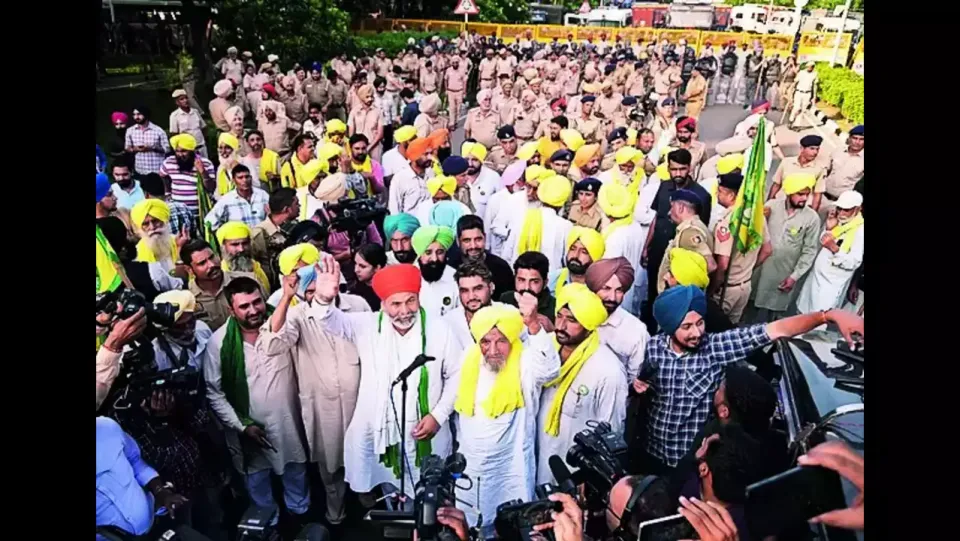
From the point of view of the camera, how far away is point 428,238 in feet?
10.00

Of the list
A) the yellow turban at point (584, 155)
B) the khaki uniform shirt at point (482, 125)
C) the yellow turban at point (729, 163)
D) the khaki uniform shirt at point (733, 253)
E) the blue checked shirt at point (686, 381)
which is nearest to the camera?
the blue checked shirt at point (686, 381)

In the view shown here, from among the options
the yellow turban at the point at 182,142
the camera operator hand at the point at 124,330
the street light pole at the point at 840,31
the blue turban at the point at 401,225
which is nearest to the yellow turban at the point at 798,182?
the street light pole at the point at 840,31

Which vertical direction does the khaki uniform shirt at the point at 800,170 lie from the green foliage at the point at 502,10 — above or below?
below

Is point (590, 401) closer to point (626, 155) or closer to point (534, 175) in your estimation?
point (534, 175)

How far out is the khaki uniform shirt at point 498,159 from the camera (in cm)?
539

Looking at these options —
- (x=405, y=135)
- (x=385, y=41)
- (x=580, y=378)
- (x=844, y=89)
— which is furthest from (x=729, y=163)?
(x=385, y=41)

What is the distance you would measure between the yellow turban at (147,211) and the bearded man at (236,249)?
469 mm

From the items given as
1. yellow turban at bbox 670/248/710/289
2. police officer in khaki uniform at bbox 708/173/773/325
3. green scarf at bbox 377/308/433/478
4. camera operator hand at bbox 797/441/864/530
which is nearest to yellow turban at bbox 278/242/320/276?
green scarf at bbox 377/308/433/478

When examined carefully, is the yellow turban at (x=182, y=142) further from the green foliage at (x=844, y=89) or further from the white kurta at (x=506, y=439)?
the green foliage at (x=844, y=89)

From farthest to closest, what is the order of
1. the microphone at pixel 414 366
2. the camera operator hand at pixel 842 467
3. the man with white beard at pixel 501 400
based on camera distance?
the microphone at pixel 414 366, the man with white beard at pixel 501 400, the camera operator hand at pixel 842 467

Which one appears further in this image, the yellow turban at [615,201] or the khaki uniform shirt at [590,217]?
the khaki uniform shirt at [590,217]

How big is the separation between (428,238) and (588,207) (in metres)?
1.18

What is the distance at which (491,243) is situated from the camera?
428 cm
